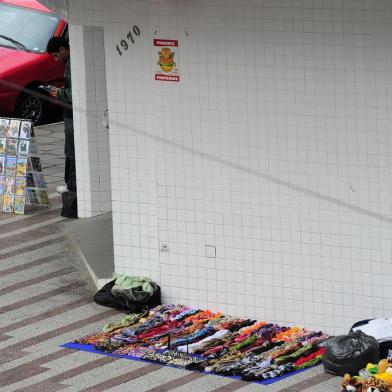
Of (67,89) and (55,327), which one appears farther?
(67,89)

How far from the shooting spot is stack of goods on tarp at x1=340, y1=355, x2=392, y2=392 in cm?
1109

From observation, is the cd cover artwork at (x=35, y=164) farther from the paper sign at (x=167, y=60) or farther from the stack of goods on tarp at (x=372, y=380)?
the stack of goods on tarp at (x=372, y=380)

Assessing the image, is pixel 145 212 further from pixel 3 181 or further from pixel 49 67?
pixel 49 67

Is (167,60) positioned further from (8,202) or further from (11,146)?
(8,202)

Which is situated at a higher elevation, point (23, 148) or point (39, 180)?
point (23, 148)

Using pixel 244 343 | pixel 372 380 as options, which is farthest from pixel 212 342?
pixel 372 380

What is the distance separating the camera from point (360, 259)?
12.2 meters

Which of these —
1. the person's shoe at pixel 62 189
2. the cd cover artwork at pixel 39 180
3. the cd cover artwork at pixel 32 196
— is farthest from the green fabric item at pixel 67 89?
the cd cover artwork at pixel 32 196

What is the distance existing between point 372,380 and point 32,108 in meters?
12.1

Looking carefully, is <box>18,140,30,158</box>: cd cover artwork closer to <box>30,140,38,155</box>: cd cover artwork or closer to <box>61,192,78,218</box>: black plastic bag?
<box>30,140,38,155</box>: cd cover artwork

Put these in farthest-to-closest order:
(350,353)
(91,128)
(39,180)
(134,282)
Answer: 1. (39,180)
2. (91,128)
3. (134,282)
4. (350,353)

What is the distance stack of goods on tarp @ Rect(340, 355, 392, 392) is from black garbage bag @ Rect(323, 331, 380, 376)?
0.09 metres

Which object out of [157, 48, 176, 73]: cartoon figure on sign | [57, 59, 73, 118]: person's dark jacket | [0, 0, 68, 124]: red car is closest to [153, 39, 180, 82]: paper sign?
[157, 48, 176, 73]: cartoon figure on sign

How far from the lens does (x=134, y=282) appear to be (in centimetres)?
1366
